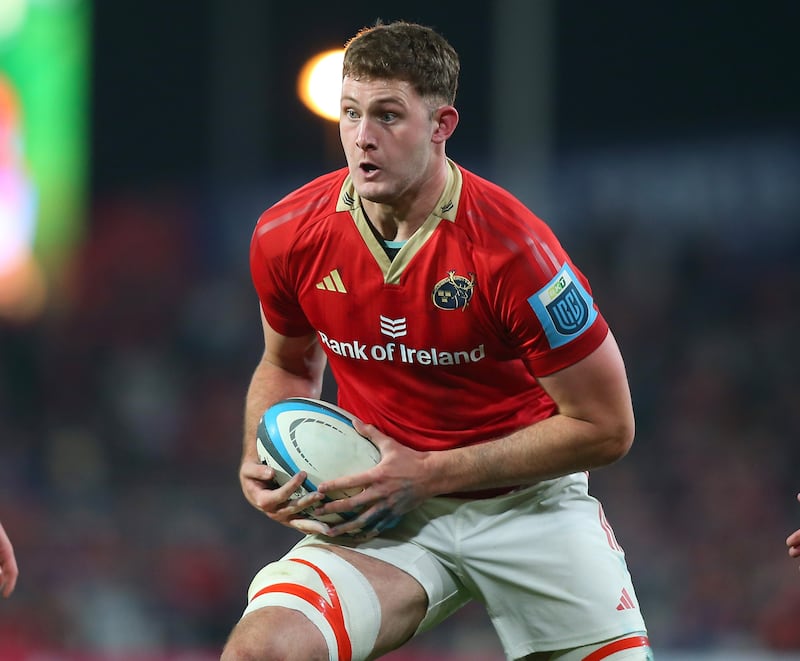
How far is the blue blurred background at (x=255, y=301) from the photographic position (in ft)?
31.3

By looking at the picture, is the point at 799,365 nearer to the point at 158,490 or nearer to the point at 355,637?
the point at 158,490

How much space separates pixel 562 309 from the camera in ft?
11.2

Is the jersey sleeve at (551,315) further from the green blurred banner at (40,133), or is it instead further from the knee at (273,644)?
the green blurred banner at (40,133)

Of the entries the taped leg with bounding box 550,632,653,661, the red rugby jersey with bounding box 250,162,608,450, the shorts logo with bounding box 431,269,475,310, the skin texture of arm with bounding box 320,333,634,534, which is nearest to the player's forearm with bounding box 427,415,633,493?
the skin texture of arm with bounding box 320,333,634,534

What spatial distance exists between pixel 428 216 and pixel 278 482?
875 mm

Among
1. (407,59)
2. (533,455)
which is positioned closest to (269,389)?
(533,455)

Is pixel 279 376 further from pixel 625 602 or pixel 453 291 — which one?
pixel 625 602

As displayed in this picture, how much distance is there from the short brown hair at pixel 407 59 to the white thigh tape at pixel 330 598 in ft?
4.45

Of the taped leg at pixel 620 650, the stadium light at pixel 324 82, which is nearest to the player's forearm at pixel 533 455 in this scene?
the taped leg at pixel 620 650

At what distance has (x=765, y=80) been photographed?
46.7ft

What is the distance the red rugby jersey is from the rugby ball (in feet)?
0.70

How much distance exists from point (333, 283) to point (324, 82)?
0.85m

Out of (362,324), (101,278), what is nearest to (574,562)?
(362,324)

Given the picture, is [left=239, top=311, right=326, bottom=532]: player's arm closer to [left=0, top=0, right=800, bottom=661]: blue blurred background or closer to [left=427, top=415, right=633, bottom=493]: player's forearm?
[left=427, top=415, right=633, bottom=493]: player's forearm
